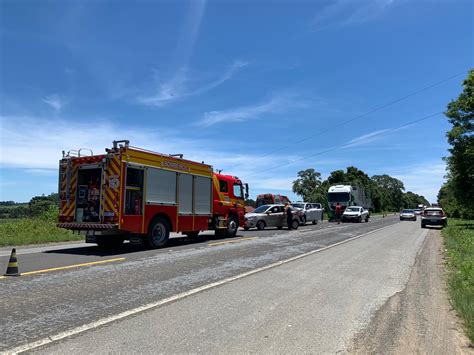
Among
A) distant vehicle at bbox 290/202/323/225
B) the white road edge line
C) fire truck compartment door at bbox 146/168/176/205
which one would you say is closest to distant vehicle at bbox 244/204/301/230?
distant vehicle at bbox 290/202/323/225

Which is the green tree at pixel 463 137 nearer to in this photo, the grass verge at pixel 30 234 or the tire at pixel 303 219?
the tire at pixel 303 219

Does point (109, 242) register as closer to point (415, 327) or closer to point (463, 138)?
point (415, 327)

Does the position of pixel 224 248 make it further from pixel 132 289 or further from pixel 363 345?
pixel 363 345

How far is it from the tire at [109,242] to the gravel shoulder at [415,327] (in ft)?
33.3

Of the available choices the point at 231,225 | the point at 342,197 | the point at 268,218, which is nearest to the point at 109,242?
the point at 231,225

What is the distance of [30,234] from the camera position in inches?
733

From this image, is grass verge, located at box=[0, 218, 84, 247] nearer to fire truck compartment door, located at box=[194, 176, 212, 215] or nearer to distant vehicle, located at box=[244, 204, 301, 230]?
fire truck compartment door, located at box=[194, 176, 212, 215]

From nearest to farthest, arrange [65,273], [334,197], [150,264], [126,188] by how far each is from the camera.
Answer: [65,273]
[150,264]
[126,188]
[334,197]

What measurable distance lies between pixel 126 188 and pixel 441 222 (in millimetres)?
27964

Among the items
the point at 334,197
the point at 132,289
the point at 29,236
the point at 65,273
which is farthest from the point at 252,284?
the point at 334,197

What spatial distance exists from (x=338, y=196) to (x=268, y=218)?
1793 centimetres

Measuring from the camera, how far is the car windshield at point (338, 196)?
4225 centimetres

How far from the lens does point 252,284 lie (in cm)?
842

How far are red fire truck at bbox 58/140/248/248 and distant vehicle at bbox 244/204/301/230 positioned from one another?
993 centimetres
